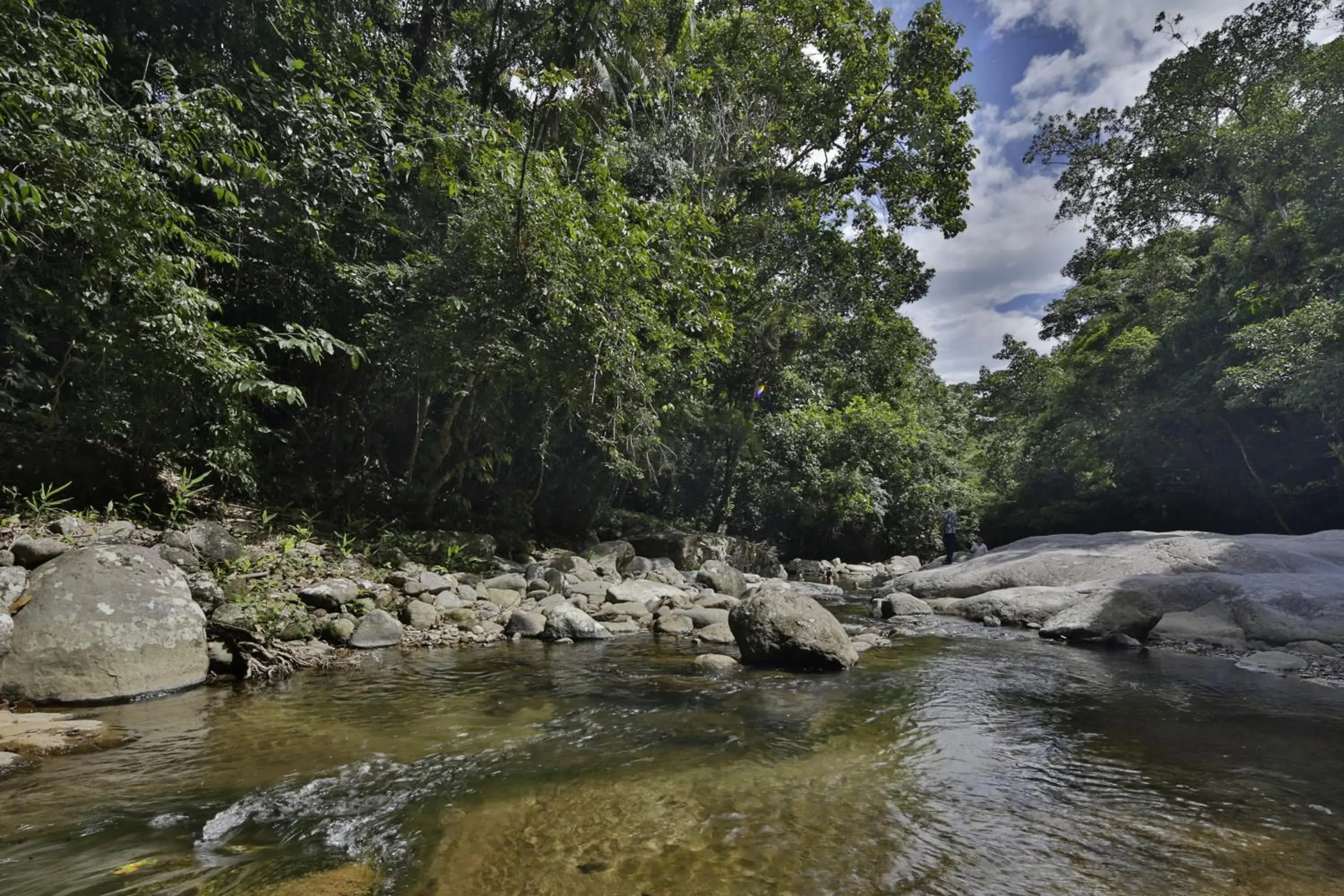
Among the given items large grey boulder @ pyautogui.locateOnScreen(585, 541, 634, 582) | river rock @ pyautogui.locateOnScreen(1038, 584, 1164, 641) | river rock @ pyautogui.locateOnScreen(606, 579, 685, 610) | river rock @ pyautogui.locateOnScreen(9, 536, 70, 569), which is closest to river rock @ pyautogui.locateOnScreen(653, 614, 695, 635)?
river rock @ pyautogui.locateOnScreen(606, 579, 685, 610)

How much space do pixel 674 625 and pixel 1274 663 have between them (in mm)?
7186

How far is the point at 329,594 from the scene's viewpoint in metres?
7.90

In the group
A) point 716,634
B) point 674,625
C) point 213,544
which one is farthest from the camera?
point 674,625

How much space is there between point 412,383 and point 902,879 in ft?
34.5

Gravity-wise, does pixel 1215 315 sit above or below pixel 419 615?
above

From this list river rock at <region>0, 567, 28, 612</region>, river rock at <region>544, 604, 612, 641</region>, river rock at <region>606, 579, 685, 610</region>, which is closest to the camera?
river rock at <region>0, 567, 28, 612</region>

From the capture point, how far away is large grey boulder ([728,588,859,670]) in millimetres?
7285

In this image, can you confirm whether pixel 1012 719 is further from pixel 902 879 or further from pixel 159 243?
pixel 159 243

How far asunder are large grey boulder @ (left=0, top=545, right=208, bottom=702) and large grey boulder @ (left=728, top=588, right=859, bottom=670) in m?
5.51

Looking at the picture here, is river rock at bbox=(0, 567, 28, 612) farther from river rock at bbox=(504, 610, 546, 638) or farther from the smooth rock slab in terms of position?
river rock at bbox=(504, 610, 546, 638)

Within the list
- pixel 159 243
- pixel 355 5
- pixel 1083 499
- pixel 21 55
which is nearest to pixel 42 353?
pixel 159 243

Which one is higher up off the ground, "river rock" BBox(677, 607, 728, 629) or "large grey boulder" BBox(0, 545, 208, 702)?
"large grey boulder" BBox(0, 545, 208, 702)

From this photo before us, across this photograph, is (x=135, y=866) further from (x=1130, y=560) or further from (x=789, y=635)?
(x=1130, y=560)

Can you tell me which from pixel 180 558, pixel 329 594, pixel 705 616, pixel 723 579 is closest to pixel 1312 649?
pixel 705 616
